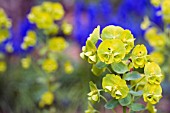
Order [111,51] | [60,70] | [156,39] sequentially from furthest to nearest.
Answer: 1. [60,70]
2. [156,39]
3. [111,51]

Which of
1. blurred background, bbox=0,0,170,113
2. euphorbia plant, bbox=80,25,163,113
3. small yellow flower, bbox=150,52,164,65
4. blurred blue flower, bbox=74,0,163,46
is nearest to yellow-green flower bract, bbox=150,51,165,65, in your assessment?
small yellow flower, bbox=150,52,164,65

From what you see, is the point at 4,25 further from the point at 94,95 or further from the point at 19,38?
the point at 94,95

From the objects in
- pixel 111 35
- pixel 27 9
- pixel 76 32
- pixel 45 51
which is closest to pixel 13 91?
pixel 76 32

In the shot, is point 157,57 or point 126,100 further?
point 157,57

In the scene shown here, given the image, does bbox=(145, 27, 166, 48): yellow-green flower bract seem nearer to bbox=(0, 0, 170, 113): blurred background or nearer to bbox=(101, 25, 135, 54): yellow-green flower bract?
bbox=(0, 0, 170, 113): blurred background

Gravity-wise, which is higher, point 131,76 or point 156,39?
point 156,39

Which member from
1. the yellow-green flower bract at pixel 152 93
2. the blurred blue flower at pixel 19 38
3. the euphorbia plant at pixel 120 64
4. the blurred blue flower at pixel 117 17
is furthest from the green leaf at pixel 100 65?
the blurred blue flower at pixel 117 17

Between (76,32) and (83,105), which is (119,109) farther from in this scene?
(76,32)

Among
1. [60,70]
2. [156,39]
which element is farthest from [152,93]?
[60,70]
